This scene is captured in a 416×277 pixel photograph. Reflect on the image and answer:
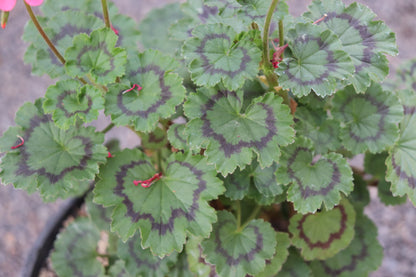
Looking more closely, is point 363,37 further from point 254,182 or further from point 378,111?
point 254,182

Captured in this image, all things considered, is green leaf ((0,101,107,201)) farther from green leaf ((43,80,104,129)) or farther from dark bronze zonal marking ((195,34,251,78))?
dark bronze zonal marking ((195,34,251,78))

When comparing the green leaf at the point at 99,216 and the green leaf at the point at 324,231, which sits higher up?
the green leaf at the point at 324,231

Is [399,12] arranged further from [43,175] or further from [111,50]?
[43,175]

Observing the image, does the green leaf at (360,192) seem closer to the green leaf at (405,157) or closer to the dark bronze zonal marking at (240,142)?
the green leaf at (405,157)

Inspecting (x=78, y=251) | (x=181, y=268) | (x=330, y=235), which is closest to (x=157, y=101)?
(x=181, y=268)

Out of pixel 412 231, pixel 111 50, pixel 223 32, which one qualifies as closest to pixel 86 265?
pixel 111 50

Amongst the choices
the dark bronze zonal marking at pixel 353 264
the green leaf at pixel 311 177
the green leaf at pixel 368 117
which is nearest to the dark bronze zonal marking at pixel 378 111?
the green leaf at pixel 368 117
